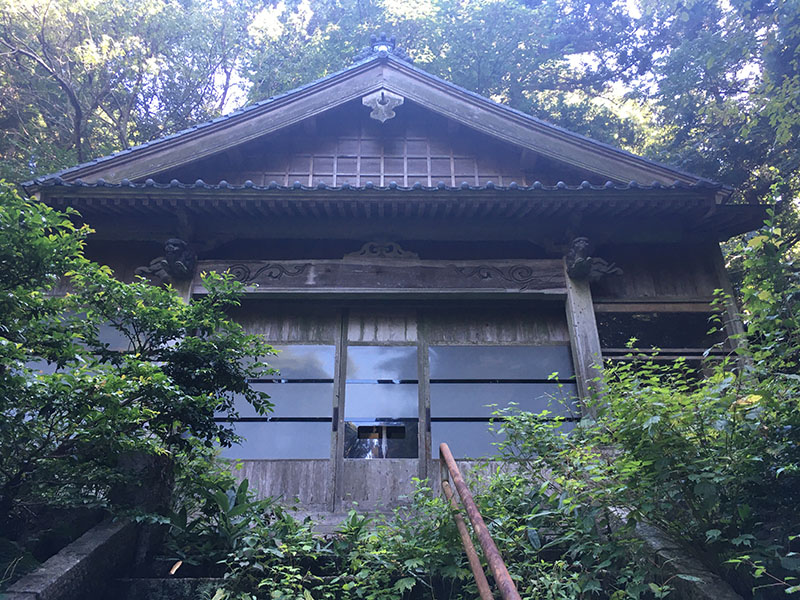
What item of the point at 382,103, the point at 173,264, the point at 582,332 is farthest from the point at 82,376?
the point at 382,103

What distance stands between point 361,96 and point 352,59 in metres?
8.66

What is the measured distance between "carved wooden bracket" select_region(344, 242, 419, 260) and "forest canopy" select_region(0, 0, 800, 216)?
24.6 ft

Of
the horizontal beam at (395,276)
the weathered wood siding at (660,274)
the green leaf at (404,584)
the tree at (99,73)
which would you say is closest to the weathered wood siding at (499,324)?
the horizontal beam at (395,276)

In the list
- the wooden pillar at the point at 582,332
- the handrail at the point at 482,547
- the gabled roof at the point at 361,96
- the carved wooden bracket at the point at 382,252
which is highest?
the gabled roof at the point at 361,96

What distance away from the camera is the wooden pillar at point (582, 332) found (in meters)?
7.11

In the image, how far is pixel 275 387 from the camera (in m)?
7.46

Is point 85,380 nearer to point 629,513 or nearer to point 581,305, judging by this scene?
point 629,513

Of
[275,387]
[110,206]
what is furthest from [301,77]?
[275,387]

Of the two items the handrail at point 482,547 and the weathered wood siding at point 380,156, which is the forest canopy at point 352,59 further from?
the handrail at point 482,547

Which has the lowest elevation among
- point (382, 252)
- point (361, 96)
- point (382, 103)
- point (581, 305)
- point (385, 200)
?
point (581, 305)

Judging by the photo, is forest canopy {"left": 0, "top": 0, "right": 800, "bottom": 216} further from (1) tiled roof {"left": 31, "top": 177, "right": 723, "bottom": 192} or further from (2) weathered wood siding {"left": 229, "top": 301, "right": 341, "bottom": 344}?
(2) weathered wood siding {"left": 229, "top": 301, "right": 341, "bottom": 344}

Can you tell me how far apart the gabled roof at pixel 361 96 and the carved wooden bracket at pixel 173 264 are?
53.2 inches

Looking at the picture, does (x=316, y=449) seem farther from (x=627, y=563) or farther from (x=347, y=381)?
(x=627, y=563)

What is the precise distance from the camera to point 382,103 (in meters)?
8.97
